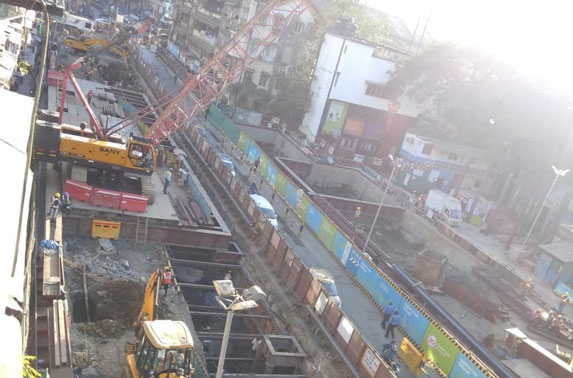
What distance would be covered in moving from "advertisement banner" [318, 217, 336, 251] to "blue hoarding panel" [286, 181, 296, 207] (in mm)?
3699

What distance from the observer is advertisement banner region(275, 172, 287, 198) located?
3070 centimetres

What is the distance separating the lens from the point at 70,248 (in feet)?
62.6

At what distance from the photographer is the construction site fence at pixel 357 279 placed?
16.5 metres

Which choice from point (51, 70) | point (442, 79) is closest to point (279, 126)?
point (442, 79)

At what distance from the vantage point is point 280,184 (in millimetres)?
31156

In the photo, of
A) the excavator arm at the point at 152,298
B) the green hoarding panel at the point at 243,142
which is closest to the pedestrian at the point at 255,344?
the excavator arm at the point at 152,298

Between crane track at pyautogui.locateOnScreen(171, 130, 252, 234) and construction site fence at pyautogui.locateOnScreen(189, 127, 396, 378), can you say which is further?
crane track at pyautogui.locateOnScreen(171, 130, 252, 234)

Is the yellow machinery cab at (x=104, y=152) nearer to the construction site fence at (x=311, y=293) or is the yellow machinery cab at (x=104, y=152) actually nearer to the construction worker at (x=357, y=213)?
the construction site fence at (x=311, y=293)

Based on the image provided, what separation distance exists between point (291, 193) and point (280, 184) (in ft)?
5.46

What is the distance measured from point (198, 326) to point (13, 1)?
50.2ft

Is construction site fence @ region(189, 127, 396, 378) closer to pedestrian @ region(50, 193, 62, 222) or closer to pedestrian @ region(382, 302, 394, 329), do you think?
pedestrian @ region(382, 302, 394, 329)

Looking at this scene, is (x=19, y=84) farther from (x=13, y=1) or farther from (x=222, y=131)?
(x=13, y=1)

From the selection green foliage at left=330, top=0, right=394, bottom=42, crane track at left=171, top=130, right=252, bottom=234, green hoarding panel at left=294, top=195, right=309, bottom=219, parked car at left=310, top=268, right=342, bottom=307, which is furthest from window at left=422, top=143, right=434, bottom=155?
parked car at left=310, top=268, right=342, bottom=307

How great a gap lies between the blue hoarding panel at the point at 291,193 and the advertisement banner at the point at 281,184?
15.2 inches
